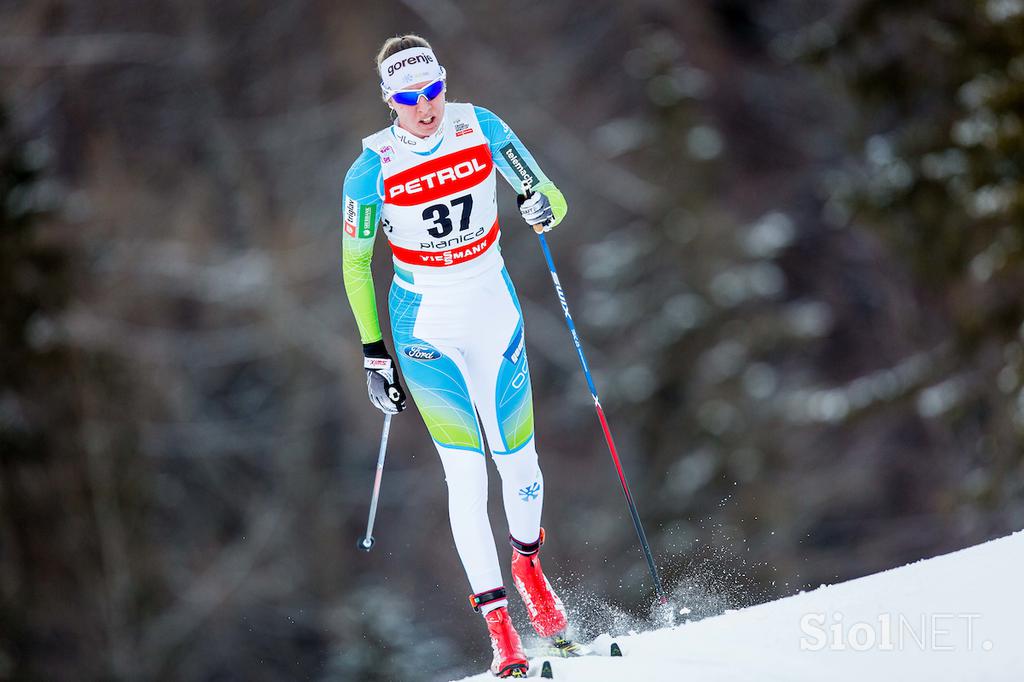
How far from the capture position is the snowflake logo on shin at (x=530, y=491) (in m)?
6.61

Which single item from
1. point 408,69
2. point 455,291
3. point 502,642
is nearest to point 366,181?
point 408,69

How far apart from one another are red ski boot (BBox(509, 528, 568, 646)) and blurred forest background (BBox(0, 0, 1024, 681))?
1080cm

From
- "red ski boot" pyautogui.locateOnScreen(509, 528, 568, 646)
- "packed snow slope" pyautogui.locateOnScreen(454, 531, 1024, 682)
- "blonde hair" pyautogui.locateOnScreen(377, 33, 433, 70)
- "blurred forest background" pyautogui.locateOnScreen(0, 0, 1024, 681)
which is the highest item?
"blurred forest background" pyautogui.locateOnScreen(0, 0, 1024, 681)

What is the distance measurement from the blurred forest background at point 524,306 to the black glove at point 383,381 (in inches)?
444

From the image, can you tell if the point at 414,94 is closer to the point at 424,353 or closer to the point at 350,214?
the point at 350,214

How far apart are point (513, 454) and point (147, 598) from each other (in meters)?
17.4

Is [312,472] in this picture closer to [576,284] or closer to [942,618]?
[576,284]

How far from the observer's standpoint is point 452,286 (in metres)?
6.38

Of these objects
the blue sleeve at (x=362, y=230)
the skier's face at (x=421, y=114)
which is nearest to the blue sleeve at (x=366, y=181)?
the blue sleeve at (x=362, y=230)

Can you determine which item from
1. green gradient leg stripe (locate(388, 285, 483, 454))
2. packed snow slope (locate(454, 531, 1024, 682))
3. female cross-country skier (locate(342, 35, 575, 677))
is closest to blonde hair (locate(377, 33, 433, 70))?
female cross-country skier (locate(342, 35, 575, 677))

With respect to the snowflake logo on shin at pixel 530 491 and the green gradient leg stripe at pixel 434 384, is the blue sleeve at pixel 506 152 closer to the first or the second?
the green gradient leg stripe at pixel 434 384

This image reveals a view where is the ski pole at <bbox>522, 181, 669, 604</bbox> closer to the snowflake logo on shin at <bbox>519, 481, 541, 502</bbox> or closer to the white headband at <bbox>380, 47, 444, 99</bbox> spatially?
the snowflake logo on shin at <bbox>519, 481, 541, 502</bbox>

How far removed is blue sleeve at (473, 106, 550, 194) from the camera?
6434 mm

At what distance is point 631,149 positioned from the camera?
24.3 metres
